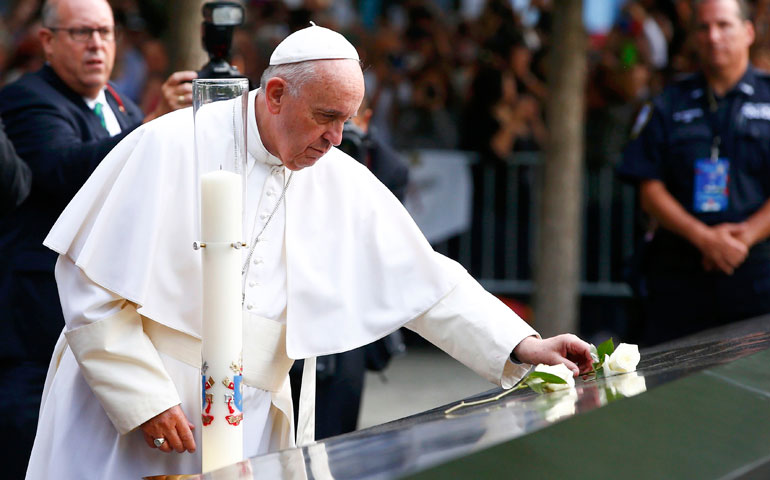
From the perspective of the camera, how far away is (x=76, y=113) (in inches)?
172

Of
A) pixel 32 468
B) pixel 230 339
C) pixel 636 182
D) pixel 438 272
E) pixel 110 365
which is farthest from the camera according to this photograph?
pixel 636 182

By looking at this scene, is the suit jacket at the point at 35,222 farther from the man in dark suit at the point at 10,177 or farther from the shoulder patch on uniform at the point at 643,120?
the shoulder patch on uniform at the point at 643,120

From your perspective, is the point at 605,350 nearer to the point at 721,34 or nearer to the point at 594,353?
the point at 594,353

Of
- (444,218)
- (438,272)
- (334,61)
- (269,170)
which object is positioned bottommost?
(444,218)

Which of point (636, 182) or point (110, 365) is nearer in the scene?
point (110, 365)


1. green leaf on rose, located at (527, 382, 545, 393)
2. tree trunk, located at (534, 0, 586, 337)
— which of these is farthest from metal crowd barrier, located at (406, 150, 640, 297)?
green leaf on rose, located at (527, 382, 545, 393)

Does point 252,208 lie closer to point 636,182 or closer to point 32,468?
point 32,468

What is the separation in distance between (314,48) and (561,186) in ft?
19.0

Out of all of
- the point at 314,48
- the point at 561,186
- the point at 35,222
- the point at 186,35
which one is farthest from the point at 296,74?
the point at 561,186

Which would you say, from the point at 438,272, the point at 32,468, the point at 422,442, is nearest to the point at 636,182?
the point at 438,272

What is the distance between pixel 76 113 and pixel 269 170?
1466 mm

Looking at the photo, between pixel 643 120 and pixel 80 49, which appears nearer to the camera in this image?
pixel 80 49

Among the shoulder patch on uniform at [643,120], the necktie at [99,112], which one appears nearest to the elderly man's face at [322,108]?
the necktie at [99,112]

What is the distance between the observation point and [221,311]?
7.38 ft
